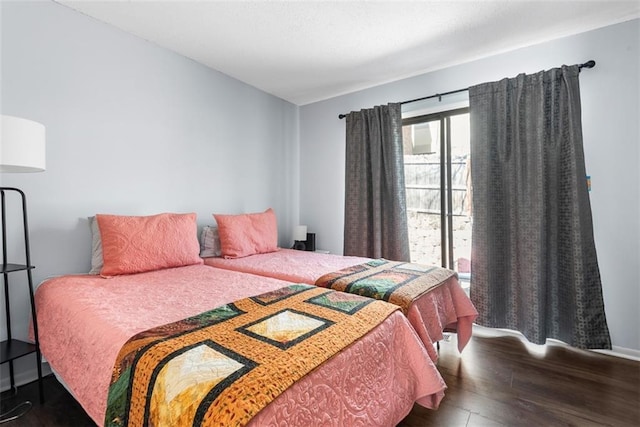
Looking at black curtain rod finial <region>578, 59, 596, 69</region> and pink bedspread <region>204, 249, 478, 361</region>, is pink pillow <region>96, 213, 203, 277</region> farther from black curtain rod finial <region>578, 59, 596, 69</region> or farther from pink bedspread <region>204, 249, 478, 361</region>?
black curtain rod finial <region>578, 59, 596, 69</region>

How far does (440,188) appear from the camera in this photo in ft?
10.4

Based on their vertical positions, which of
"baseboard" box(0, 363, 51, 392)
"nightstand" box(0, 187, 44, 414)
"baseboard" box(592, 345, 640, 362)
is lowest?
"baseboard" box(592, 345, 640, 362)

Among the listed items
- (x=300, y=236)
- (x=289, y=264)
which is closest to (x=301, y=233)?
(x=300, y=236)

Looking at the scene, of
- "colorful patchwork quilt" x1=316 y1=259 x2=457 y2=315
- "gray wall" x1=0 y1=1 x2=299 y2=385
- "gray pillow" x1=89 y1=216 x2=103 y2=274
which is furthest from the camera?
"gray pillow" x1=89 y1=216 x2=103 y2=274

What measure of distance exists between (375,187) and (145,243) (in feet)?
7.31

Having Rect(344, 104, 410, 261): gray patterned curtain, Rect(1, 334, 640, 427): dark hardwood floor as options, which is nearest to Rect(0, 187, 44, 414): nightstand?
Rect(1, 334, 640, 427): dark hardwood floor

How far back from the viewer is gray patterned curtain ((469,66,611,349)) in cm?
227

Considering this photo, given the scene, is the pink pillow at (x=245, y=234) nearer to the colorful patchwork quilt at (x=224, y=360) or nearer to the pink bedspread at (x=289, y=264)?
the pink bedspread at (x=289, y=264)

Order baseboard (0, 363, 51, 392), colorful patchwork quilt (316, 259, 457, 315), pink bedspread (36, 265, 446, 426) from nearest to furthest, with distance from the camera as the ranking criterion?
pink bedspread (36, 265, 446, 426) → colorful patchwork quilt (316, 259, 457, 315) → baseboard (0, 363, 51, 392)

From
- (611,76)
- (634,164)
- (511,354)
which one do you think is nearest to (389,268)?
(511,354)

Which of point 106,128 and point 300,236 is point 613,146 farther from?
point 106,128

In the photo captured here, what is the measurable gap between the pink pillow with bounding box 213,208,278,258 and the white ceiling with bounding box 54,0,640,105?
151 cm

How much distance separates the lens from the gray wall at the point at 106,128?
6.39ft

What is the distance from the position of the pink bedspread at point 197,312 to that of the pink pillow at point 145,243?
161mm
